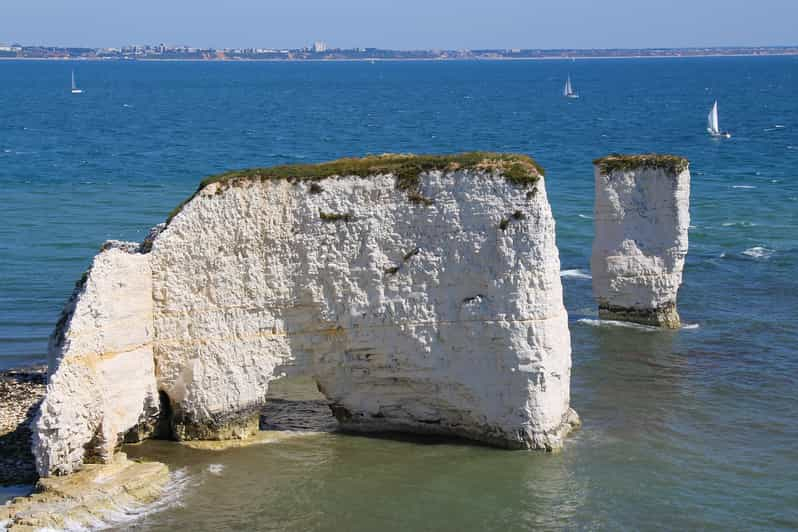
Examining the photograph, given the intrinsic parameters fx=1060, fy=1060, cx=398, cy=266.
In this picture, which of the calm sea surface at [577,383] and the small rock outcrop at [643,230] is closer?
the calm sea surface at [577,383]

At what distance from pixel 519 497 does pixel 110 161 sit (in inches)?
2734

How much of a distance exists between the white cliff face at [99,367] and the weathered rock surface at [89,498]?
52cm

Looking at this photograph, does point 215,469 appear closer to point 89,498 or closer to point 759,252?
point 89,498

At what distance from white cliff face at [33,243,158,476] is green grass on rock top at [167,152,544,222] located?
2.17 m

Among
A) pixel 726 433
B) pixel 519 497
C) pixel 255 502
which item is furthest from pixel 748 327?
pixel 255 502

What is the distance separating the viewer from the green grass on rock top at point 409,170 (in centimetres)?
2550

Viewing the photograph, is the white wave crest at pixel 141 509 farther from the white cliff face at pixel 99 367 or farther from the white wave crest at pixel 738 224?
the white wave crest at pixel 738 224

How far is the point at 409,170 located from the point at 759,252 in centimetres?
2980

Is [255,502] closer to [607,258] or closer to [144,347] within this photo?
[144,347]

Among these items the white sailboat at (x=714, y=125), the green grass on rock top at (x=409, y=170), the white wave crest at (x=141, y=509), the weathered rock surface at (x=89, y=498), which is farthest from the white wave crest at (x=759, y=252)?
the white sailboat at (x=714, y=125)

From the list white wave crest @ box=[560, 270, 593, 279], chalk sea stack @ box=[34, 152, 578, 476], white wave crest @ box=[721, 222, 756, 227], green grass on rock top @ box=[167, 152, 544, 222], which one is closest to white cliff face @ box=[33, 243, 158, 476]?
chalk sea stack @ box=[34, 152, 578, 476]

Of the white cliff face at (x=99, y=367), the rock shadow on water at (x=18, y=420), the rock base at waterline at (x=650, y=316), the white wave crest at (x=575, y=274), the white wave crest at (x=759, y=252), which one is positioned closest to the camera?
the white cliff face at (x=99, y=367)

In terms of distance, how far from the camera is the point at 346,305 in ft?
86.1

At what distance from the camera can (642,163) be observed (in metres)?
37.0
